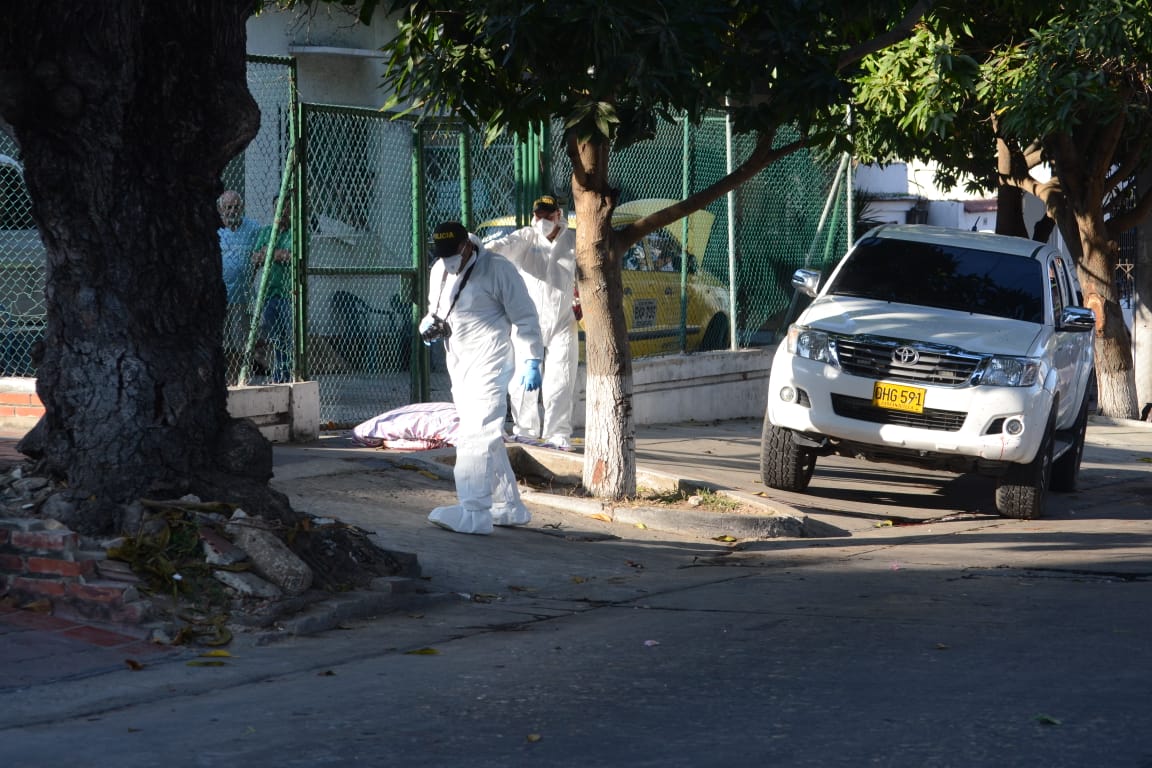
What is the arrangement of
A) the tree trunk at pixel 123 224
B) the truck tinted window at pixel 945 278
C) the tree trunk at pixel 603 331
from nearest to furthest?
the tree trunk at pixel 123 224, the tree trunk at pixel 603 331, the truck tinted window at pixel 945 278

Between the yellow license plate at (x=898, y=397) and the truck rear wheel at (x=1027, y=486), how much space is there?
864 millimetres

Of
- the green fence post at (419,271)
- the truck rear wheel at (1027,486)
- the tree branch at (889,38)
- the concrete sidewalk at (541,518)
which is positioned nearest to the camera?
the concrete sidewalk at (541,518)

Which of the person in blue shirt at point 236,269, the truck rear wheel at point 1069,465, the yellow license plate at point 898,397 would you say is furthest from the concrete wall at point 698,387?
the truck rear wheel at point 1069,465

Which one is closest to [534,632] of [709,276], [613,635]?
[613,635]

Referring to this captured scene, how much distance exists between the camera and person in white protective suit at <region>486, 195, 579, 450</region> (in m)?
12.0

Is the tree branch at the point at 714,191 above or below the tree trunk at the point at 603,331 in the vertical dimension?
above

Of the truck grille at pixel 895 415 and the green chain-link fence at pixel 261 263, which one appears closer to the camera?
the truck grille at pixel 895 415

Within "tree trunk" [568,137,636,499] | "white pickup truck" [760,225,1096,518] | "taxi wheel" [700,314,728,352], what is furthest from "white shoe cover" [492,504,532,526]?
"taxi wheel" [700,314,728,352]

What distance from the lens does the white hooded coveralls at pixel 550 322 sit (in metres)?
12.0

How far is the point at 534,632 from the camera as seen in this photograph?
22.0 feet

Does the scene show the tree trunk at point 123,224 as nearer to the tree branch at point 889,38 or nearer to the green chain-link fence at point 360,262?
the tree branch at point 889,38

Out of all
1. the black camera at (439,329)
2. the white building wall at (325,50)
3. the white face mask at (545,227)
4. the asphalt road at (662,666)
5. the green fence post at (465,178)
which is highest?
the white building wall at (325,50)

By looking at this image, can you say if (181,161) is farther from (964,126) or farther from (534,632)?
(964,126)

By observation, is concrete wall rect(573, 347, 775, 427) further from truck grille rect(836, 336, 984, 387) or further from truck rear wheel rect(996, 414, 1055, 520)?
truck rear wheel rect(996, 414, 1055, 520)
